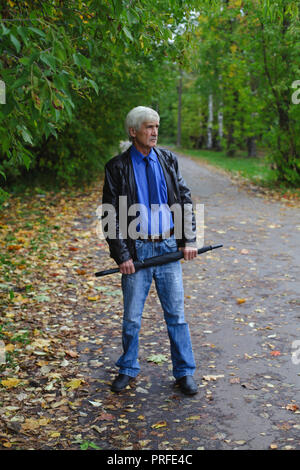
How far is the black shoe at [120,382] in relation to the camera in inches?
164

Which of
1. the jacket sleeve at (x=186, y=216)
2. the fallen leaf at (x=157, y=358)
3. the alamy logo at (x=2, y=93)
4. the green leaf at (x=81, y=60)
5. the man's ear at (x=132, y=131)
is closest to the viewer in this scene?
the alamy logo at (x=2, y=93)

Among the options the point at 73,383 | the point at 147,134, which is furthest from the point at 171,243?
the point at 73,383

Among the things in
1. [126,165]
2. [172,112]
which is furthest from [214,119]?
[126,165]

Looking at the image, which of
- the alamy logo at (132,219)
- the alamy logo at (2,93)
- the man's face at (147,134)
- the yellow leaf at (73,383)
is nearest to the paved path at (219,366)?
the yellow leaf at (73,383)

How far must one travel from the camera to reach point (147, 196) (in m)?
3.91

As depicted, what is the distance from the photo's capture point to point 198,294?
6.68 metres

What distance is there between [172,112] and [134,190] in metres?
51.2

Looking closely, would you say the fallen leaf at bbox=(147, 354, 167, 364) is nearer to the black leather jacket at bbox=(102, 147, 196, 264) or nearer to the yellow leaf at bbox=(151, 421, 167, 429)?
the yellow leaf at bbox=(151, 421, 167, 429)

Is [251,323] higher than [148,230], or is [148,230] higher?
[148,230]

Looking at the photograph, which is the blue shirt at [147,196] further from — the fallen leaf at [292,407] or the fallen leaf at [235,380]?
the fallen leaf at [292,407]

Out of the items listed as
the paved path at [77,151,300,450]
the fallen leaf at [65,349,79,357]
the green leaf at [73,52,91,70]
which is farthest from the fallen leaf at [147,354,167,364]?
the green leaf at [73,52,91,70]

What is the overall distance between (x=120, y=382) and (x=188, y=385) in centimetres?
57

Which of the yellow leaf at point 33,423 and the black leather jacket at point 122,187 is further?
the black leather jacket at point 122,187

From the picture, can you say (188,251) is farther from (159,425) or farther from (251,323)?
(251,323)
